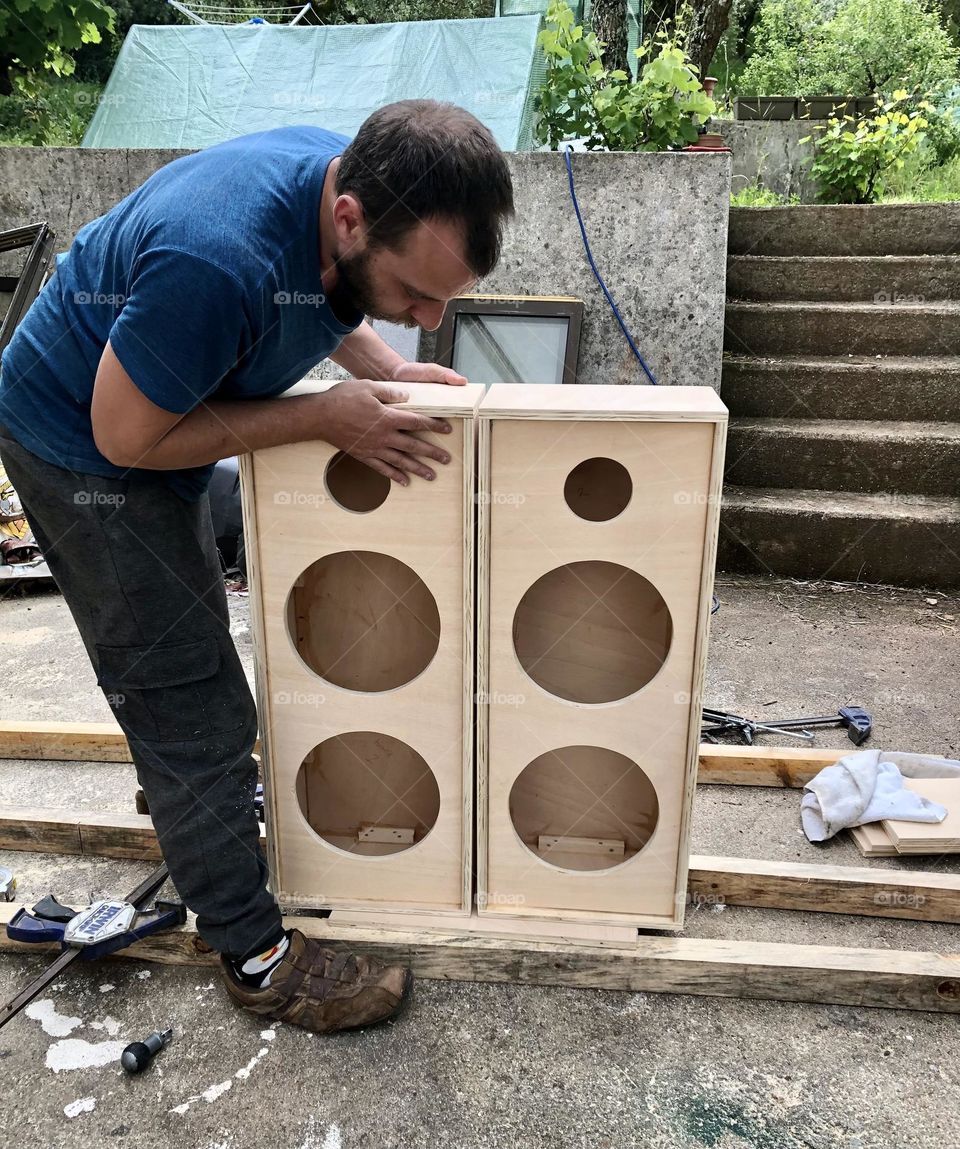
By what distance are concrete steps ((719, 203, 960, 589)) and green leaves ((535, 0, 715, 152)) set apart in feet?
2.75

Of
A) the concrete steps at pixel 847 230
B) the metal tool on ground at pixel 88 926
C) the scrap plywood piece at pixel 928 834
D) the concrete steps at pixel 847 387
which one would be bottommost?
the scrap plywood piece at pixel 928 834

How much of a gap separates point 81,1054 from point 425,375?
144 cm

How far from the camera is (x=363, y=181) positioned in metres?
1.24

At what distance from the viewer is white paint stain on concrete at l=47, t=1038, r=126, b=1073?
4.95 feet

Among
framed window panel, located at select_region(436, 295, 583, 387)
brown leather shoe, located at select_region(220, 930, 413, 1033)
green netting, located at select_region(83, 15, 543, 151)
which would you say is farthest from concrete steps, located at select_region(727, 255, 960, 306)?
brown leather shoe, located at select_region(220, 930, 413, 1033)

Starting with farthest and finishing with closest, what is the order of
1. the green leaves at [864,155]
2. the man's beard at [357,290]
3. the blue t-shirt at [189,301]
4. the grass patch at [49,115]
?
the grass patch at [49,115]
the green leaves at [864,155]
the man's beard at [357,290]
the blue t-shirt at [189,301]

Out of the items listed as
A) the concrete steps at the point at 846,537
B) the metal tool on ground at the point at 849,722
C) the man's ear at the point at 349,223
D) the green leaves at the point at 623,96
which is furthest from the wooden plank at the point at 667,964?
the green leaves at the point at 623,96

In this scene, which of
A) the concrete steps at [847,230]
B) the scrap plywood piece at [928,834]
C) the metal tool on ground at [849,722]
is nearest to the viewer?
the scrap plywood piece at [928,834]

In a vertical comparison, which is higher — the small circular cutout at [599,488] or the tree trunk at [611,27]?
the tree trunk at [611,27]

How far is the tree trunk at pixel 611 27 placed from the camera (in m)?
5.77

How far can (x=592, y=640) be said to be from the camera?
5.94ft

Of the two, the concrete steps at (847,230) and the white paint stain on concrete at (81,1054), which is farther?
the concrete steps at (847,230)

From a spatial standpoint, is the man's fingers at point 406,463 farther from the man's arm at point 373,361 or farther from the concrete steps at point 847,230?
the concrete steps at point 847,230

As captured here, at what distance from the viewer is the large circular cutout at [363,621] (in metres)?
1.80
